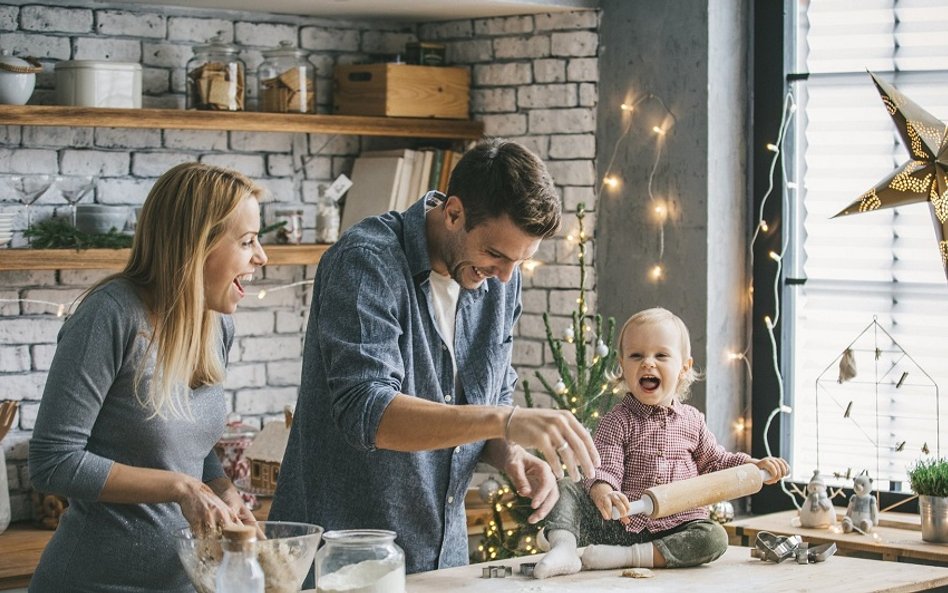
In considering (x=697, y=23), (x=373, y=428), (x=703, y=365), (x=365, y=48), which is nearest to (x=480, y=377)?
(x=373, y=428)

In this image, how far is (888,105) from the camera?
3.82 m

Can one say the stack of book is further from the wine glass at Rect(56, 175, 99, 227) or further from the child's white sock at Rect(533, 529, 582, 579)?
the child's white sock at Rect(533, 529, 582, 579)

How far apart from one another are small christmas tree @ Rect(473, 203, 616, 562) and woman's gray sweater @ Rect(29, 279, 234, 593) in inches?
60.7

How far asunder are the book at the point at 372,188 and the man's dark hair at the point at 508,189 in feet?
6.76

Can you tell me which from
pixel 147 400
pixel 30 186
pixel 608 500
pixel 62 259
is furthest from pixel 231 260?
pixel 30 186

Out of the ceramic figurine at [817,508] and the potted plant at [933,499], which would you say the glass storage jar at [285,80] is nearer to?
the ceramic figurine at [817,508]

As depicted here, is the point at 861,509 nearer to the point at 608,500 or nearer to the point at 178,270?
the point at 608,500

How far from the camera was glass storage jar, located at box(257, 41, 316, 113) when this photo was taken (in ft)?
14.6

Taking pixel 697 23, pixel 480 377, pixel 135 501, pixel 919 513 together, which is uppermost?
pixel 697 23

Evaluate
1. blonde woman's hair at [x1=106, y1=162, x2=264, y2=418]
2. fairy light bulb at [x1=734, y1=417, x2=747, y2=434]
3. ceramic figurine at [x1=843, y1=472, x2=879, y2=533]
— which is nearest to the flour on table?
blonde woman's hair at [x1=106, y1=162, x2=264, y2=418]

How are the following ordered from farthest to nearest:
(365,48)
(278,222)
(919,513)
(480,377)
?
(365,48) < (278,222) < (919,513) < (480,377)

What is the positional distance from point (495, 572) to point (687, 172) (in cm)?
199

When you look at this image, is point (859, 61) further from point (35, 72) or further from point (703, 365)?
point (35, 72)

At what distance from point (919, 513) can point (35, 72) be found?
2.91m
